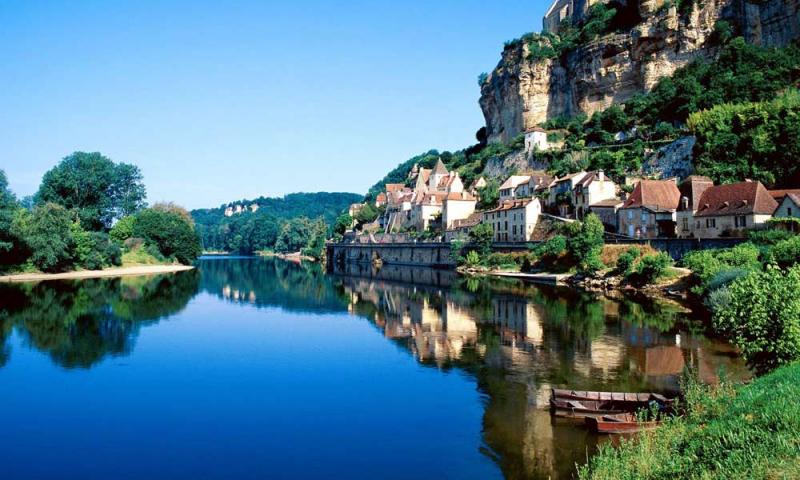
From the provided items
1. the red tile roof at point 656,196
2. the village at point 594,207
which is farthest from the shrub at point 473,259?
the red tile roof at point 656,196

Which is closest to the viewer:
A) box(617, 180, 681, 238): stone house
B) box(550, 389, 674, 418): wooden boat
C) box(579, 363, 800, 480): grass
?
box(579, 363, 800, 480): grass

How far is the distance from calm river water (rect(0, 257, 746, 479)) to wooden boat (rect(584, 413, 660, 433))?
51cm

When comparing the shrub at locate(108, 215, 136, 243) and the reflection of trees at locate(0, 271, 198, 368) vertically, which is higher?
the shrub at locate(108, 215, 136, 243)

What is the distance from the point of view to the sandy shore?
5297 cm

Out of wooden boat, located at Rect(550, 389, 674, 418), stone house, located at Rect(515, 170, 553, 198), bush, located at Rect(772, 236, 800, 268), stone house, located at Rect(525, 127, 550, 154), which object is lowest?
wooden boat, located at Rect(550, 389, 674, 418)

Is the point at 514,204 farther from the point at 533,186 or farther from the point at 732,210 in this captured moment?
the point at 732,210

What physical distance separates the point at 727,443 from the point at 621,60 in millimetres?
64501

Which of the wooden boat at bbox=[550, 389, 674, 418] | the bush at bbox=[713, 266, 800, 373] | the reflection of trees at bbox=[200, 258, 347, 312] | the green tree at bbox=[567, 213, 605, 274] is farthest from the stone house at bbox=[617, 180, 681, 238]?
the wooden boat at bbox=[550, 389, 674, 418]

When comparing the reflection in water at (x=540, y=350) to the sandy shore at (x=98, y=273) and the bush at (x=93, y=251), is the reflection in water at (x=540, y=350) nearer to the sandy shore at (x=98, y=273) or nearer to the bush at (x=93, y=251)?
the sandy shore at (x=98, y=273)

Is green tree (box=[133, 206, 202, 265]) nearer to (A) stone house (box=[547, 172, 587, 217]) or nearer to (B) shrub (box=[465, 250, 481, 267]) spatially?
(B) shrub (box=[465, 250, 481, 267])

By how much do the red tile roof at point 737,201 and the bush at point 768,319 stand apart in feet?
87.8

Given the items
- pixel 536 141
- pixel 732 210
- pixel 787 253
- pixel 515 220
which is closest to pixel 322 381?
pixel 787 253

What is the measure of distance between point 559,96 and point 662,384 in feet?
211

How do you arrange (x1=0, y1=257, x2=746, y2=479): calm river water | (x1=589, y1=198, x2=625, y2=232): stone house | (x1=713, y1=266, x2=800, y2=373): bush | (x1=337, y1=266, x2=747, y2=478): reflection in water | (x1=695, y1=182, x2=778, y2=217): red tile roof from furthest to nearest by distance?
(x1=589, y1=198, x2=625, y2=232): stone house → (x1=695, y1=182, x2=778, y2=217): red tile roof → (x1=337, y1=266, x2=747, y2=478): reflection in water → (x1=0, y1=257, x2=746, y2=479): calm river water → (x1=713, y1=266, x2=800, y2=373): bush
